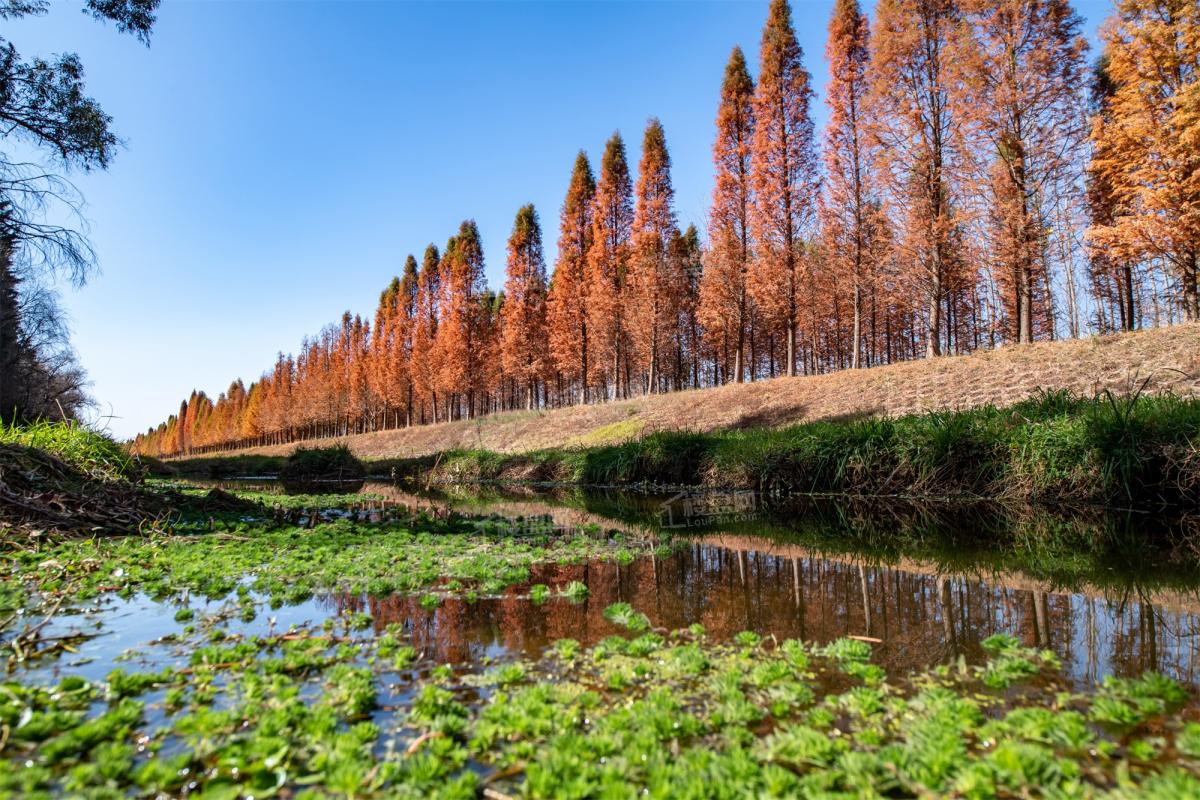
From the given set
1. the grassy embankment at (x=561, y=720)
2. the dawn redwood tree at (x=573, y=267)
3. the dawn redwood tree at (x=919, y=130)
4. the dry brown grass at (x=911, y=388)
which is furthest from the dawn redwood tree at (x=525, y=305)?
the grassy embankment at (x=561, y=720)

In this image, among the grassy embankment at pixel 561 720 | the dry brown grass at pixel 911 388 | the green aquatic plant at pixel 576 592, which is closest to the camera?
the grassy embankment at pixel 561 720

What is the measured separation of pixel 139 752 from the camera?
64.9 inches

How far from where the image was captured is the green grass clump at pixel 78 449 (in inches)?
257

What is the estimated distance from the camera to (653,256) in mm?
26344

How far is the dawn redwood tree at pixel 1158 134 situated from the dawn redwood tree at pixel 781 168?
8.47 meters

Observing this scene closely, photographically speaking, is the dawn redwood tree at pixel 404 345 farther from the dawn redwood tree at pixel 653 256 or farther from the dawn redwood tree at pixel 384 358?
the dawn redwood tree at pixel 653 256

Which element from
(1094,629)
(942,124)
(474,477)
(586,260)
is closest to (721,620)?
(1094,629)

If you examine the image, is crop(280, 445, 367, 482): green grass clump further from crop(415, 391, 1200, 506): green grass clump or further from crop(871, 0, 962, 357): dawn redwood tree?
crop(871, 0, 962, 357): dawn redwood tree

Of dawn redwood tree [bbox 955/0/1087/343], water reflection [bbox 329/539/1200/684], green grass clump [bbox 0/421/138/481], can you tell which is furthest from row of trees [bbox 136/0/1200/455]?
green grass clump [bbox 0/421/138/481]

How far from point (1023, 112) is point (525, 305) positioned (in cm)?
2653

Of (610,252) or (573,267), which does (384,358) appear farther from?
(610,252)

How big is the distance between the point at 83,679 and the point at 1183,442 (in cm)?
919

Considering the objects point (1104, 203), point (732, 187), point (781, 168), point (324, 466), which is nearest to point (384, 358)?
point (324, 466)

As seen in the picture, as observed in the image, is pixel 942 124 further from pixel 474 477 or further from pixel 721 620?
pixel 721 620
